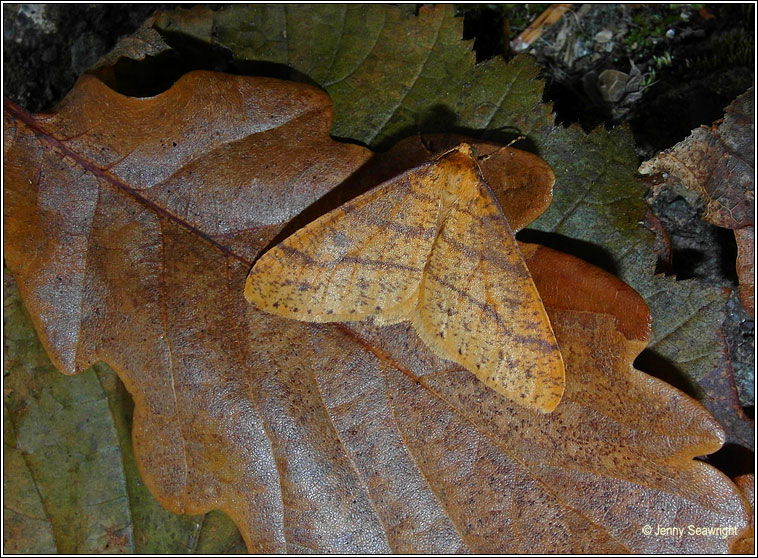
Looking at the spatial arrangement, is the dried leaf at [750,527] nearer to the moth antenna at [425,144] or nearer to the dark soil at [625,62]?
the dark soil at [625,62]

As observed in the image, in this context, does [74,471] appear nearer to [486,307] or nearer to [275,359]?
[275,359]

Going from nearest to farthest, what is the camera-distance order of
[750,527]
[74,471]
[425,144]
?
[750,527] < [425,144] < [74,471]

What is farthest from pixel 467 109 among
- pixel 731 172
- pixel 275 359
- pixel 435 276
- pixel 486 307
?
pixel 275 359

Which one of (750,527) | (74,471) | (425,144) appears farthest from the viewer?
(74,471)

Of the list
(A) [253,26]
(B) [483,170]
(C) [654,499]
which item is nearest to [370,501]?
(C) [654,499]

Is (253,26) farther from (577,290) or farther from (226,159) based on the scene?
(577,290)

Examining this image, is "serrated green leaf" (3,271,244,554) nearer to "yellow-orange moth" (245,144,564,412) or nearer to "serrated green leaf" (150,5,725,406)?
"yellow-orange moth" (245,144,564,412)
